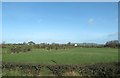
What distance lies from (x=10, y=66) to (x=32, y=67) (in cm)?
142

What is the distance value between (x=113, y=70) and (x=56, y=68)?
304cm

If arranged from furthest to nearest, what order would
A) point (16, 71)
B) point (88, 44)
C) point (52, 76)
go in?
point (88, 44) < point (16, 71) < point (52, 76)

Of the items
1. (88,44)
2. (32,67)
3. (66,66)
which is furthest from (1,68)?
(88,44)

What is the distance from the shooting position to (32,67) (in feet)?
43.8

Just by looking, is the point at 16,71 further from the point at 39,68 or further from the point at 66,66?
the point at 66,66

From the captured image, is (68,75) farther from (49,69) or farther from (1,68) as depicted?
(1,68)

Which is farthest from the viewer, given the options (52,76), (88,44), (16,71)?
(88,44)

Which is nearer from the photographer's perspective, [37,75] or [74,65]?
[37,75]

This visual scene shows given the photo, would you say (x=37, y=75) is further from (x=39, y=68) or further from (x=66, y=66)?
(x=66, y=66)

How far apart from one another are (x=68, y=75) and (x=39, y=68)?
1773 millimetres

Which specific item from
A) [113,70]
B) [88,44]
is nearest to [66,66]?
[113,70]

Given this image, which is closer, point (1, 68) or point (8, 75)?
point (8, 75)

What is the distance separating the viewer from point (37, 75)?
41.1ft

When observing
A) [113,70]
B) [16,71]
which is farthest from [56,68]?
[113,70]
